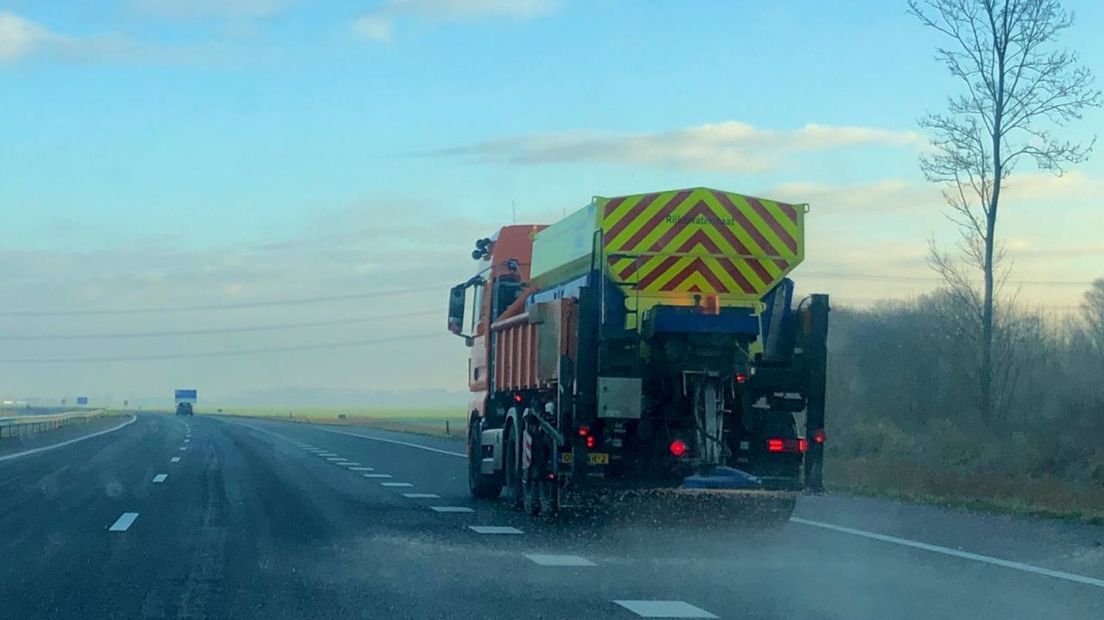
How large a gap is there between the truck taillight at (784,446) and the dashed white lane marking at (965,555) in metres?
1.22

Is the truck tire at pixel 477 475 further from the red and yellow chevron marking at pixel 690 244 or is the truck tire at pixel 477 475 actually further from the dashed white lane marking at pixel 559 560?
the dashed white lane marking at pixel 559 560

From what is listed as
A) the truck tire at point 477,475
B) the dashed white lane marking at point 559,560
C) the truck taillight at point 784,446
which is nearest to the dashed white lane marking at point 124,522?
the dashed white lane marking at point 559,560

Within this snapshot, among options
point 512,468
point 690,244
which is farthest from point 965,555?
point 512,468

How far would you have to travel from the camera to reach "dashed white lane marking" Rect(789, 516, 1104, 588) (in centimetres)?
1149

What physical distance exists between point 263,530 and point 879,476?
13.0 meters

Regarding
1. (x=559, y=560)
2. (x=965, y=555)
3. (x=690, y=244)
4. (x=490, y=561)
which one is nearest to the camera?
(x=490, y=561)

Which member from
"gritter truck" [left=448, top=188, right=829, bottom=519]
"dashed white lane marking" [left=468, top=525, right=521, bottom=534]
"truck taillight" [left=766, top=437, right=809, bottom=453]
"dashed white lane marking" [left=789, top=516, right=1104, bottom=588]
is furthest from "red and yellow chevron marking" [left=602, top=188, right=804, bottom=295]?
"dashed white lane marking" [left=468, top=525, right=521, bottom=534]

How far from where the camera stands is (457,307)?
71.6 ft

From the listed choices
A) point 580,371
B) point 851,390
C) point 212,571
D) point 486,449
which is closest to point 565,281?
point 580,371

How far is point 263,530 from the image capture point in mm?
15047

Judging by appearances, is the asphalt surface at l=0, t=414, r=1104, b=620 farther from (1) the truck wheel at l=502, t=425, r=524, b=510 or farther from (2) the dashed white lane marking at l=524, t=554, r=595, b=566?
(1) the truck wheel at l=502, t=425, r=524, b=510

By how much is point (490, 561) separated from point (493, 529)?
3.18 m

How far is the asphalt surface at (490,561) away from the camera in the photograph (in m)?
9.79

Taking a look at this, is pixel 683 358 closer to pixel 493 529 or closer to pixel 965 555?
pixel 493 529
